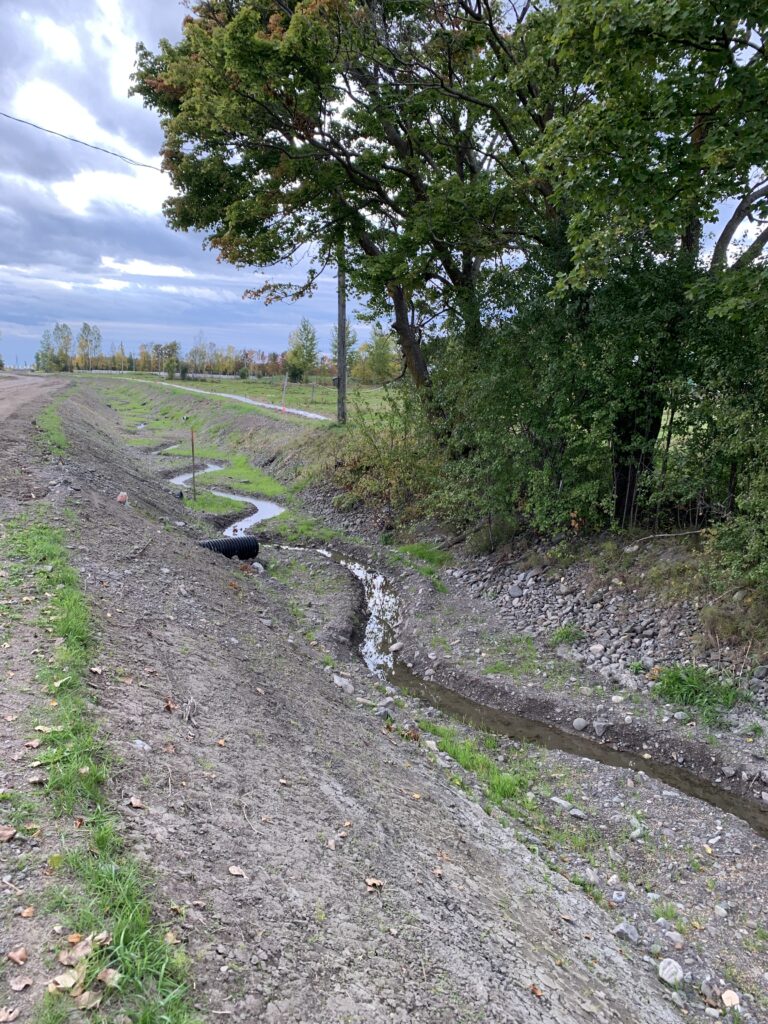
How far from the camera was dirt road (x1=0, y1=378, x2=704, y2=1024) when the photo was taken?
3.35 m

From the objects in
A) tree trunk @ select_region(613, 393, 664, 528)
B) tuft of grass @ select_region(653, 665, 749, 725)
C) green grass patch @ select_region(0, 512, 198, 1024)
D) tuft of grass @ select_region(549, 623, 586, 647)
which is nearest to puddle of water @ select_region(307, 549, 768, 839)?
tuft of grass @ select_region(653, 665, 749, 725)

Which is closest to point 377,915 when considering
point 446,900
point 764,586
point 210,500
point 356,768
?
point 446,900

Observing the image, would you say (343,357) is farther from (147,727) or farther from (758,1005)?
(758,1005)

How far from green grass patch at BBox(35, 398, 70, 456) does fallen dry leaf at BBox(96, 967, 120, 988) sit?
15.1 metres

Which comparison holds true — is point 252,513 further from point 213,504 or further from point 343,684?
point 343,684

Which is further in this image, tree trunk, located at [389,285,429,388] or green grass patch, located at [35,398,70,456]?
tree trunk, located at [389,285,429,388]

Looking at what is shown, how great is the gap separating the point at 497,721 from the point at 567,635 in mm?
2114

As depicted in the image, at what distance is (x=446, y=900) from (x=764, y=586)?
6042mm

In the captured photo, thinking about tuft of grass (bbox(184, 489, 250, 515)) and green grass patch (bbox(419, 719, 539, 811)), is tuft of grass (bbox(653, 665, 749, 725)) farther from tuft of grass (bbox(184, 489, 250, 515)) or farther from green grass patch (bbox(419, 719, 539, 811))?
tuft of grass (bbox(184, 489, 250, 515))

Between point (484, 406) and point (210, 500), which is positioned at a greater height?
point (484, 406)

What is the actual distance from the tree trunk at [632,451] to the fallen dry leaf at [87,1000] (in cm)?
971

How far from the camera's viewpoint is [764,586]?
7.88 m

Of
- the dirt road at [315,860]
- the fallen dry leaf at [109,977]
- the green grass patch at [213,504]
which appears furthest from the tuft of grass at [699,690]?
the green grass patch at [213,504]

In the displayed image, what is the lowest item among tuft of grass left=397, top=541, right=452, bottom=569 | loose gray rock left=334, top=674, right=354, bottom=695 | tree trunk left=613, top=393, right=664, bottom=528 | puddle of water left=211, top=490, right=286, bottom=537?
loose gray rock left=334, top=674, right=354, bottom=695
